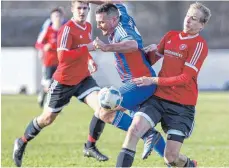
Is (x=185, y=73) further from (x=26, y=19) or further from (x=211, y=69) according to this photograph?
(x=26, y=19)

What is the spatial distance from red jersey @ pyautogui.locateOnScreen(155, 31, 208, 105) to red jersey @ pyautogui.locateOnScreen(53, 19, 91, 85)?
6.09ft

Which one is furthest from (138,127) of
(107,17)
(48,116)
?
(48,116)

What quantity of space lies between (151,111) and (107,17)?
0.99 meters

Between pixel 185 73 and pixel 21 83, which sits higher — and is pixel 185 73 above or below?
above

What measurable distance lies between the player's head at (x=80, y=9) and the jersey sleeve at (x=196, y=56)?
2.04m

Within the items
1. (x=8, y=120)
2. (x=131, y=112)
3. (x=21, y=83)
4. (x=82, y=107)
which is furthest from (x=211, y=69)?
(x=131, y=112)

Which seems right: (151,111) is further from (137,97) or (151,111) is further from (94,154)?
(94,154)

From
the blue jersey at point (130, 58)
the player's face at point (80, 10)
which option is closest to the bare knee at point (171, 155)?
the blue jersey at point (130, 58)

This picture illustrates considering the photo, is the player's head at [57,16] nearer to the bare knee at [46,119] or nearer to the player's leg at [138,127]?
the bare knee at [46,119]

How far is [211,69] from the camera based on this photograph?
88.4ft

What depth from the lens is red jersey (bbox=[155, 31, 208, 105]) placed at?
23.6 ft

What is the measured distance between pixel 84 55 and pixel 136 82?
6.73ft

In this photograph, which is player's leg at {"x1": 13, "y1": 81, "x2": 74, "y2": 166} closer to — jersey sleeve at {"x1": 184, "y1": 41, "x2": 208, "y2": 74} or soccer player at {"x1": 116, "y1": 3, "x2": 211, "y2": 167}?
soccer player at {"x1": 116, "y1": 3, "x2": 211, "y2": 167}

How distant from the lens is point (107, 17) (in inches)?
287
